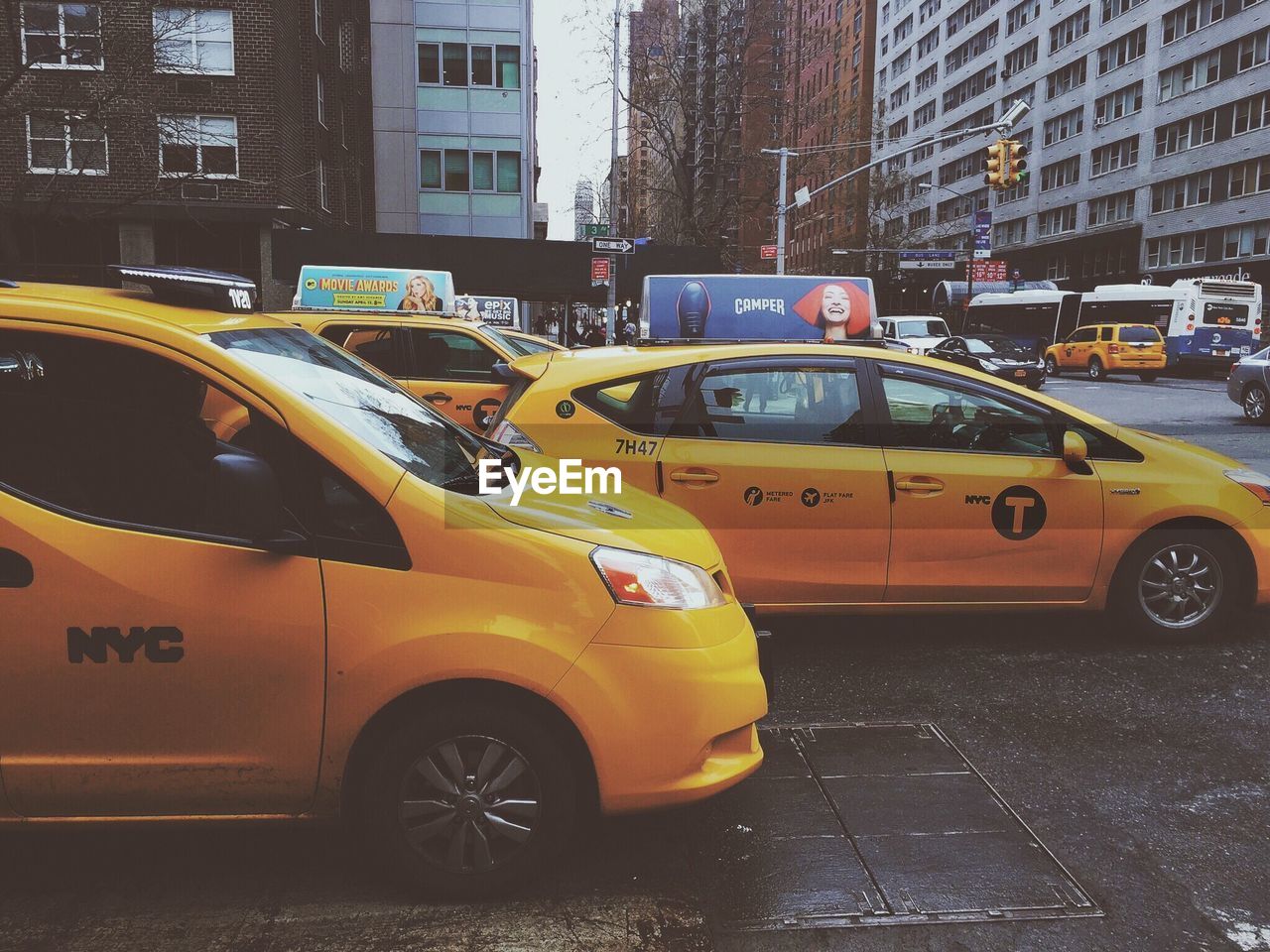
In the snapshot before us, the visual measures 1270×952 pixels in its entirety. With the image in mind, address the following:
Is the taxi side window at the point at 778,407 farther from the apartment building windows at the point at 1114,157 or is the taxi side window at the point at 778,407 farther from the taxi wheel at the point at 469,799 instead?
the apartment building windows at the point at 1114,157

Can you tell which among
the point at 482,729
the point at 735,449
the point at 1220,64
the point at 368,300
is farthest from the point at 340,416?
the point at 1220,64

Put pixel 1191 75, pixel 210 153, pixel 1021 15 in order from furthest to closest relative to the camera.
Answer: pixel 1021 15
pixel 1191 75
pixel 210 153

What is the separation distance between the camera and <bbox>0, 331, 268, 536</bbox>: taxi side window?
282cm

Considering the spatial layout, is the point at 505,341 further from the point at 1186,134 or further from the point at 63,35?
the point at 1186,134

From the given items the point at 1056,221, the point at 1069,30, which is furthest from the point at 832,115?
the point at 1056,221

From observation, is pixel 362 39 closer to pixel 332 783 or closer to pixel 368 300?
pixel 368 300

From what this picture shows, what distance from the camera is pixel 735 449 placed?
205 inches

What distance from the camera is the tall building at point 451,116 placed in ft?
122

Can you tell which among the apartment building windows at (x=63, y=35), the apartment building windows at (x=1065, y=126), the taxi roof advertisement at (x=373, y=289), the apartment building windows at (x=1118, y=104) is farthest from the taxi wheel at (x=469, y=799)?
the apartment building windows at (x=1065, y=126)

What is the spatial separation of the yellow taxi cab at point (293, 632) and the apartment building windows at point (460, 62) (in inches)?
1483

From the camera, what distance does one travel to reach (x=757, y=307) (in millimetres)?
10078

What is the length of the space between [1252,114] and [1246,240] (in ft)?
18.6

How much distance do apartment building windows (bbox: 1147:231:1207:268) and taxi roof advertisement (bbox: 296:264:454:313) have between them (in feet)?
152

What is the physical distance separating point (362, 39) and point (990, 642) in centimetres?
3718
